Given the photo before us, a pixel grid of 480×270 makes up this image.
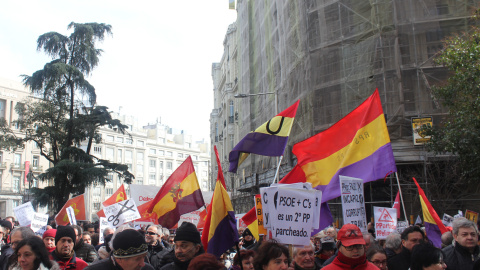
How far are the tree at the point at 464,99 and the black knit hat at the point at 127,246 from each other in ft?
39.1

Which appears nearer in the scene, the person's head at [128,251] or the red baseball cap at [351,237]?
the person's head at [128,251]

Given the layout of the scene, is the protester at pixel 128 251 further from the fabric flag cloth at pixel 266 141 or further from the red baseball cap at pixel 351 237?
the fabric flag cloth at pixel 266 141

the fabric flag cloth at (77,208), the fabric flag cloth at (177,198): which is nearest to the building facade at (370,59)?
the fabric flag cloth at (77,208)

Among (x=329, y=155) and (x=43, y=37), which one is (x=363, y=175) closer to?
(x=329, y=155)

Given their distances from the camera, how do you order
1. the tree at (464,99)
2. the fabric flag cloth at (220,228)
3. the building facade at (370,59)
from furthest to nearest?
the building facade at (370,59), the tree at (464,99), the fabric flag cloth at (220,228)

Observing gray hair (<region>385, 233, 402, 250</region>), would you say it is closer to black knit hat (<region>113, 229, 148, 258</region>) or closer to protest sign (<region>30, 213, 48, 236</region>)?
black knit hat (<region>113, 229, 148, 258</region>)

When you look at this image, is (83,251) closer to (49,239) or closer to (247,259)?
(49,239)

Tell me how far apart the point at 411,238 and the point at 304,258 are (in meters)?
1.51

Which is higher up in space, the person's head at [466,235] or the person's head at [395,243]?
the person's head at [466,235]

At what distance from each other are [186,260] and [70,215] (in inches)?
316

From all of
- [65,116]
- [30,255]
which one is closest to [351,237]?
[30,255]

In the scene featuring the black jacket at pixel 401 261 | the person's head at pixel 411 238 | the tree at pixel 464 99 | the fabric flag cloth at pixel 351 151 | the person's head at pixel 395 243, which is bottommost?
the black jacket at pixel 401 261

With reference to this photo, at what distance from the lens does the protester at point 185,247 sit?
508 cm

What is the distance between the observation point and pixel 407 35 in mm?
19031
